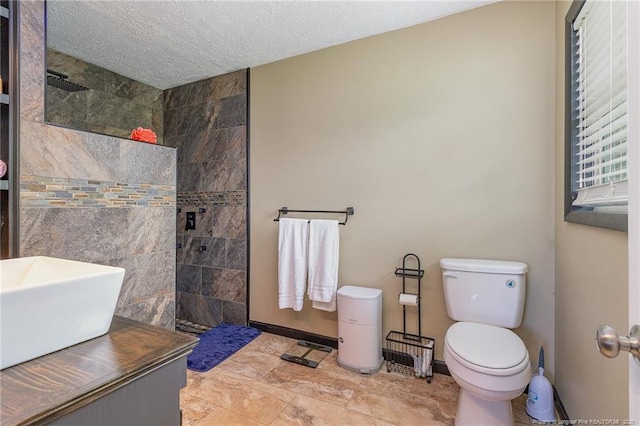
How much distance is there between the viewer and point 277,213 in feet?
8.68

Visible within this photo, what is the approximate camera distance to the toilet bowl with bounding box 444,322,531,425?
51.9 inches

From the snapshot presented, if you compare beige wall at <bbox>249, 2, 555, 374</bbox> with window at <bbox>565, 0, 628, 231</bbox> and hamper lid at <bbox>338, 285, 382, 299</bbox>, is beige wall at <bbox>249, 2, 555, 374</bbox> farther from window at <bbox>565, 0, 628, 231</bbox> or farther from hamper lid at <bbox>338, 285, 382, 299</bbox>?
window at <bbox>565, 0, 628, 231</bbox>

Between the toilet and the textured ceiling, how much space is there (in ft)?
5.52

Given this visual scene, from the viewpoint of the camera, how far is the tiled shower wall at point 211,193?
282 centimetres

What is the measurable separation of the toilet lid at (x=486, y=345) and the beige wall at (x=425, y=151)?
1.28 feet

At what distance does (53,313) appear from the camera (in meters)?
0.71

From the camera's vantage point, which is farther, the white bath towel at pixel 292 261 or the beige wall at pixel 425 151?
the white bath towel at pixel 292 261

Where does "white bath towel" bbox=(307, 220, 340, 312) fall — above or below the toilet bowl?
above

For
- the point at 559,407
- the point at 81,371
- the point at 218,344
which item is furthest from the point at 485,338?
the point at 218,344

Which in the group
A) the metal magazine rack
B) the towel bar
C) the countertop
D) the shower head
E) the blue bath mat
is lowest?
the blue bath mat

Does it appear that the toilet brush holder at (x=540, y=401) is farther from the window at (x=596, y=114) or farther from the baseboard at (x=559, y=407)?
the window at (x=596, y=114)

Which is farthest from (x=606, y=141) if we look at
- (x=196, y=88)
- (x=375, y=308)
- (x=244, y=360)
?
(x=196, y=88)

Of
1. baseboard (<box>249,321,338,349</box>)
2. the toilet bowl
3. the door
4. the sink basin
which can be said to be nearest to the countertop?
the sink basin

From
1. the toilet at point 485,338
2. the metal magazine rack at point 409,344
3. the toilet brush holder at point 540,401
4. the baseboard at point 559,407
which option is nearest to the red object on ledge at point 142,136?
the metal magazine rack at point 409,344
